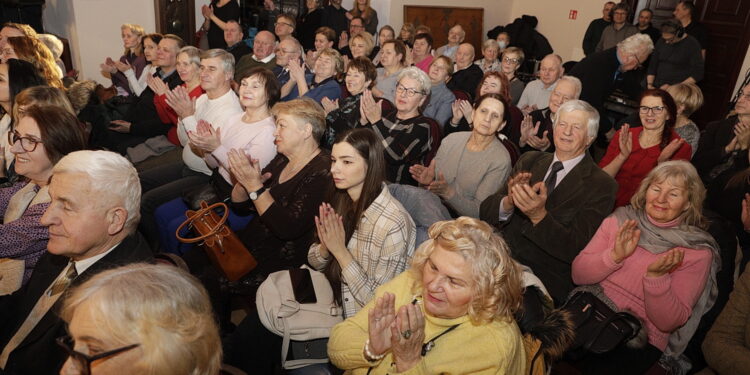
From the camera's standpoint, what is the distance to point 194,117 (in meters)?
3.29

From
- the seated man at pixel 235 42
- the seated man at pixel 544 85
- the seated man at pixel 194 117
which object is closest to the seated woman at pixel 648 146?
the seated man at pixel 544 85

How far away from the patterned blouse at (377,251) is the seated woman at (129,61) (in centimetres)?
398

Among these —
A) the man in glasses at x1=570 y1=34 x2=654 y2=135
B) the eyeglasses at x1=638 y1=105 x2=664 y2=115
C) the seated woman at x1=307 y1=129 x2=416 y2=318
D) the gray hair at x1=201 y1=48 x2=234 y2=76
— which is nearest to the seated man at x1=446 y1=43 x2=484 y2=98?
the man in glasses at x1=570 y1=34 x2=654 y2=135

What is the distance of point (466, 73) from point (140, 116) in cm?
329

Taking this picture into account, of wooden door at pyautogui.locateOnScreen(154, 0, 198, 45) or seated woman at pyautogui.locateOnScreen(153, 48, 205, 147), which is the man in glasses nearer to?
seated woman at pyautogui.locateOnScreen(153, 48, 205, 147)

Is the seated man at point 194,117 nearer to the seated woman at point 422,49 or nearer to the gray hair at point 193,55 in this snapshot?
the gray hair at point 193,55

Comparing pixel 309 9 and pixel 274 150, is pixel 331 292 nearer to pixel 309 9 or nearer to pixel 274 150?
pixel 274 150

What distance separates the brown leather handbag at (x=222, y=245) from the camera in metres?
2.35

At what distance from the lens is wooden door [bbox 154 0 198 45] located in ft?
21.9

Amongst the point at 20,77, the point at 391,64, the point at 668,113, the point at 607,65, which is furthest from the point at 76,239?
the point at 607,65

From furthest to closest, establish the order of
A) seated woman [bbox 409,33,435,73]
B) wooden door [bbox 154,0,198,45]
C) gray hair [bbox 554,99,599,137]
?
wooden door [bbox 154,0,198,45] → seated woman [bbox 409,33,435,73] → gray hair [bbox 554,99,599,137]

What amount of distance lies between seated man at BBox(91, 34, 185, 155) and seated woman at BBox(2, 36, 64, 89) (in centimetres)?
56

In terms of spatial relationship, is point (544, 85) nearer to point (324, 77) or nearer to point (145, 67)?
→ point (324, 77)

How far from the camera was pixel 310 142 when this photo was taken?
2.66 metres
